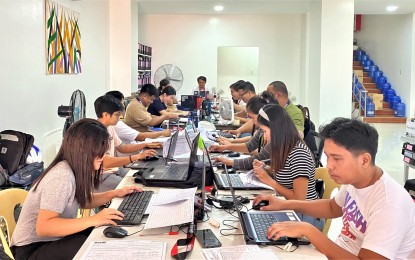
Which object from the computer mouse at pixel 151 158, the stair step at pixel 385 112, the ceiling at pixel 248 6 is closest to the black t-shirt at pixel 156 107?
the computer mouse at pixel 151 158

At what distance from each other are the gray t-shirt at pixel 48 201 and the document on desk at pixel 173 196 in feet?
1.29

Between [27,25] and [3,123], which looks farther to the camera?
[27,25]

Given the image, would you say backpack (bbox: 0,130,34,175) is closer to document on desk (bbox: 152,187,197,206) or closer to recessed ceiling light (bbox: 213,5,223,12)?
document on desk (bbox: 152,187,197,206)

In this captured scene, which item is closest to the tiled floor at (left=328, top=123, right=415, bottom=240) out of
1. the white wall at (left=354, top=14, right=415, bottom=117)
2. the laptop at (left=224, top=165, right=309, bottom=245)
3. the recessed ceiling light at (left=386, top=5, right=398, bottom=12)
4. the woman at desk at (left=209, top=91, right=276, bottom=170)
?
the woman at desk at (left=209, top=91, right=276, bottom=170)

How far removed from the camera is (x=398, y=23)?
13.1 metres

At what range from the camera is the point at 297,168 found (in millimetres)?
2525

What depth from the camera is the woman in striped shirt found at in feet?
8.18

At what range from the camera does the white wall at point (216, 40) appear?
12.7m

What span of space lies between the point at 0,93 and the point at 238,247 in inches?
121

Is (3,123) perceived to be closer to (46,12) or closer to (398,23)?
(46,12)

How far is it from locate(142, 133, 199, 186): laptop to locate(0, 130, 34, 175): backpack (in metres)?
1.30

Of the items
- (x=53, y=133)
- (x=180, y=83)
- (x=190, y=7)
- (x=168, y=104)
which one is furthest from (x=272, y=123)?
(x=180, y=83)

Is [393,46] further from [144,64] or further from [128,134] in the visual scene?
[128,134]

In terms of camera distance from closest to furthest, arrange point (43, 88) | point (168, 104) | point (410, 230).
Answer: point (410, 230)
point (43, 88)
point (168, 104)
